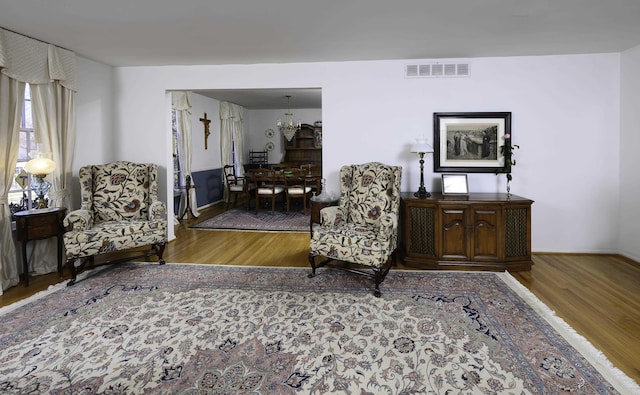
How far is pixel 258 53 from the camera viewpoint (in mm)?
4137

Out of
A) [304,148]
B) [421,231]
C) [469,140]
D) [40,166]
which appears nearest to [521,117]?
[469,140]

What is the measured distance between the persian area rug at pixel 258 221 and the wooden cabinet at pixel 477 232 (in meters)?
2.43

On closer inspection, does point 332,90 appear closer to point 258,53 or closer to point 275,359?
point 258,53

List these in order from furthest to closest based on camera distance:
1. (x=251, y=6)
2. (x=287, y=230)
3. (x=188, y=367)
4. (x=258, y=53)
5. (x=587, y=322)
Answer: (x=287, y=230) < (x=258, y=53) < (x=251, y=6) < (x=587, y=322) < (x=188, y=367)

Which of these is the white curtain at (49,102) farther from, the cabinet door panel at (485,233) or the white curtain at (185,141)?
the cabinet door panel at (485,233)

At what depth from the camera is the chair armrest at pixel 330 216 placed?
3766mm

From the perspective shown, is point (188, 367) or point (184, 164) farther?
point (184, 164)

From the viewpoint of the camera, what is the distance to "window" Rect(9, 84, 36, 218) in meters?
3.78

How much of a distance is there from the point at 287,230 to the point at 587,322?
4.04 metres

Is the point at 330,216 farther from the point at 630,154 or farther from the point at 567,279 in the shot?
the point at 630,154

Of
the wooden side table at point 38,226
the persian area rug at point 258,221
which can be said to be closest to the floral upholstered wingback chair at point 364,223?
the persian area rug at point 258,221

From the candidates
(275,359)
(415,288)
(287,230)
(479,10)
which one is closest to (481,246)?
(415,288)

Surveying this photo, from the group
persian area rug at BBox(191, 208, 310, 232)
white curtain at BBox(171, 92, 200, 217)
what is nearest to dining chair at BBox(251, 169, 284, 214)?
persian area rug at BBox(191, 208, 310, 232)

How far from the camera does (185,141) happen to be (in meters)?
7.00
